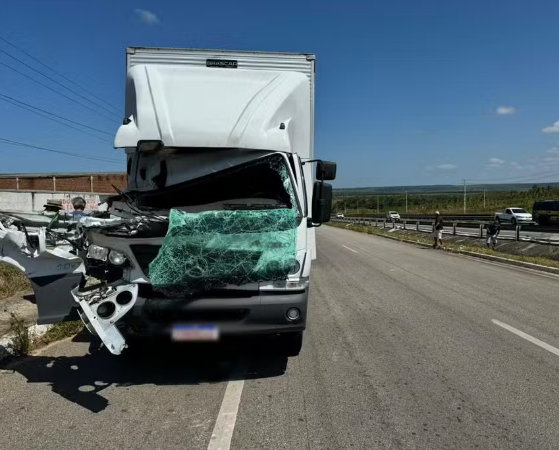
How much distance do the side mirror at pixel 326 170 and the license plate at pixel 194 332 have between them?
7.72 feet

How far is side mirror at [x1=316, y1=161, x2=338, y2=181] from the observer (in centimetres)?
611

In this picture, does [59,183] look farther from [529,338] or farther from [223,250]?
[529,338]

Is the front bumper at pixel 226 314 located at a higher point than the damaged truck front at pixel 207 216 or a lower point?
lower

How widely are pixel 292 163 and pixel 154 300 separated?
2.19 m

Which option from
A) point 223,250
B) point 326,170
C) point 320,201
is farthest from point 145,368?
point 326,170

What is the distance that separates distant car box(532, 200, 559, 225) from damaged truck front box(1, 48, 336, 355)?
3281 centimetres

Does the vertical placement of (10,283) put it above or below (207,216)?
below

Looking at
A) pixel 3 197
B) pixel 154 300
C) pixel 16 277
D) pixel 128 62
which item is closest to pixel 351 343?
pixel 154 300

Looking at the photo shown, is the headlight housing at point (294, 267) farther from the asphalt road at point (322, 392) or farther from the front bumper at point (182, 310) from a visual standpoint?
the asphalt road at point (322, 392)

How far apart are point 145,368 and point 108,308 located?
3.85ft

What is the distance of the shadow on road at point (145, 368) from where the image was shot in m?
4.90

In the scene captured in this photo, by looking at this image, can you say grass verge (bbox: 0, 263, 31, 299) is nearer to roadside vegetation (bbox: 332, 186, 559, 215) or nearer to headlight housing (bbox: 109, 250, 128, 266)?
headlight housing (bbox: 109, 250, 128, 266)

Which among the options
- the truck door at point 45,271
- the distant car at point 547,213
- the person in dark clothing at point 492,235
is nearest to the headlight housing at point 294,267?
the truck door at point 45,271

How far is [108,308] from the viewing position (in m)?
4.55
